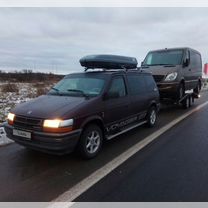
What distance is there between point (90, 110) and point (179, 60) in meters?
6.57

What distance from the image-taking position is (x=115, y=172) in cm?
372

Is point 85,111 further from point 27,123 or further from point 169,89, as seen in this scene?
point 169,89

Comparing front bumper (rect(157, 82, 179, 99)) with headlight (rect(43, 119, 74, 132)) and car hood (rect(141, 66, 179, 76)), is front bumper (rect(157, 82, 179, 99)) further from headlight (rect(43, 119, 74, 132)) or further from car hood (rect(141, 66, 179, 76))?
headlight (rect(43, 119, 74, 132))

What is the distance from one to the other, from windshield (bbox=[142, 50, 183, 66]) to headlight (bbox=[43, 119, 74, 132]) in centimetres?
702

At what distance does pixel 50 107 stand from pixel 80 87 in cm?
116

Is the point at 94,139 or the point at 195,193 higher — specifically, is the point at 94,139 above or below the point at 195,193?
above

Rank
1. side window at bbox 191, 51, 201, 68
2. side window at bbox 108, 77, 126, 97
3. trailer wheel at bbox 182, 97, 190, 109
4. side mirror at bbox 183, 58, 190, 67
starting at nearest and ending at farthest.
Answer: side window at bbox 108, 77, 126, 97, side mirror at bbox 183, 58, 190, 67, trailer wheel at bbox 182, 97, 190, 109, side window at bbox 191, 51, 201, 68

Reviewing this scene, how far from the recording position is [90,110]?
427 centimetres

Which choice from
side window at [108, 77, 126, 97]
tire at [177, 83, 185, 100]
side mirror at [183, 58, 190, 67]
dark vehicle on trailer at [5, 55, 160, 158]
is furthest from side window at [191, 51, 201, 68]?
side window at [108, 77, 126, 97]

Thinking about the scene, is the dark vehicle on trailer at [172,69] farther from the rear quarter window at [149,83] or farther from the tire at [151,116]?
the tire at [151,116]

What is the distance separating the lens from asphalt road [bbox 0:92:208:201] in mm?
3076

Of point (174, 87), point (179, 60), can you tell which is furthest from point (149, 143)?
point (179, 60)

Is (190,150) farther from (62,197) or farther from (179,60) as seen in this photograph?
(179,60)

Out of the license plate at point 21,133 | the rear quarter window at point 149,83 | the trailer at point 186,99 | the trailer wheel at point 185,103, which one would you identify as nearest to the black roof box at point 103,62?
the rear quarter window at point 149,83
